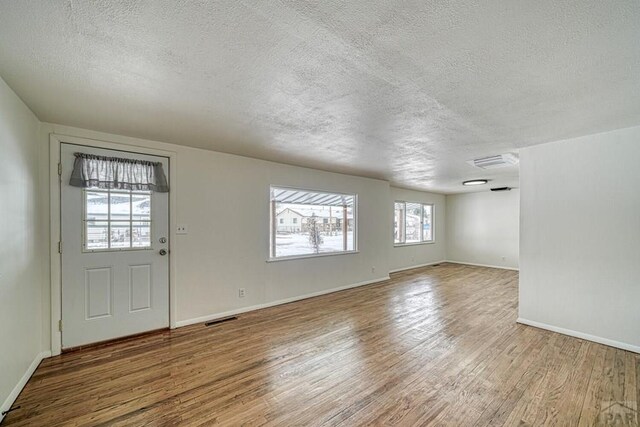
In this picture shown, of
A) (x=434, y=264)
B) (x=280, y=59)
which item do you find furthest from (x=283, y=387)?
(x=434, y=264)

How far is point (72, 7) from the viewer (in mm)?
1259

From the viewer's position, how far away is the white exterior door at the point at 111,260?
113 inches

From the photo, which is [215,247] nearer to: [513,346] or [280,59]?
[280,59]

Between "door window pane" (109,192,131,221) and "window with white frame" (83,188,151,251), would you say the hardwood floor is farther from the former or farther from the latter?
"door window pane" (109,192,131,221)

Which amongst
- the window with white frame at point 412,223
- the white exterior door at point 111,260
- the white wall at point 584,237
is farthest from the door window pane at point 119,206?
the window with white frame at point 412,223

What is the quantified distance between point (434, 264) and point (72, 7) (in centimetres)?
897

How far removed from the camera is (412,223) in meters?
8.16

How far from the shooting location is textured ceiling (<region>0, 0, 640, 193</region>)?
51.4 inches

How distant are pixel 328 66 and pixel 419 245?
7253mm

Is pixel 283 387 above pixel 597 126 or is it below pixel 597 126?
below

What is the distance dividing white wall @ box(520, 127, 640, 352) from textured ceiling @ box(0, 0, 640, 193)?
1.29 feet

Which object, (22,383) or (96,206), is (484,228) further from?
(22,383)

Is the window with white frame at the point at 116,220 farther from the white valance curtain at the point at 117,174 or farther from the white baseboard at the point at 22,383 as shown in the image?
the white baseboard at the point at 22,383

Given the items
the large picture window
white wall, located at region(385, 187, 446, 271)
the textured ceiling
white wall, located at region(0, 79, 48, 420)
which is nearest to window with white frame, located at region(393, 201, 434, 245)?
white wall, located at region(385, 187, 446, 271)
